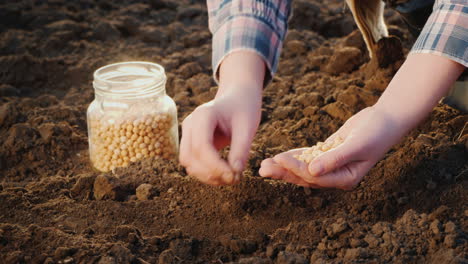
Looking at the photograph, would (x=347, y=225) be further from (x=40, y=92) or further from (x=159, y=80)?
(x=40, y=92)

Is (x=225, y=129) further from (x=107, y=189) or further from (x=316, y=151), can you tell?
(x=107, y=189)

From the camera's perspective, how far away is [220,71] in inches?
74.1

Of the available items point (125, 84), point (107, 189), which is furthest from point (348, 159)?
point (125, 84)

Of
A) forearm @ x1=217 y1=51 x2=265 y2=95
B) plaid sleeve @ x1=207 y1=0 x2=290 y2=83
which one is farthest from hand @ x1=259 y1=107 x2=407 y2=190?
plaid sleeve @ x1=207 y1=0 x2=290 y2=83

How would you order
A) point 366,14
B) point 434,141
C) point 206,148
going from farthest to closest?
1. point 366,14
2. point 434,141
3. point 206,148

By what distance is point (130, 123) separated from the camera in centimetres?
219

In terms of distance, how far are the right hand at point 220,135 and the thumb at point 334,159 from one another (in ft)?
0.61

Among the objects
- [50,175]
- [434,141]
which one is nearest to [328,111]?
[434,141]

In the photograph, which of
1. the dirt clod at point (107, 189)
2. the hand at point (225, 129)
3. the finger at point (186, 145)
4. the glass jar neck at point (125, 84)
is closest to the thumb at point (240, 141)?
the hand at point (225, 129)

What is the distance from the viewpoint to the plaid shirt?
1718 mm

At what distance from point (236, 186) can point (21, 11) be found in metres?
2.25

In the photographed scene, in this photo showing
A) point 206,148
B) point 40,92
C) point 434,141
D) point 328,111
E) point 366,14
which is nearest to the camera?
point 206,148

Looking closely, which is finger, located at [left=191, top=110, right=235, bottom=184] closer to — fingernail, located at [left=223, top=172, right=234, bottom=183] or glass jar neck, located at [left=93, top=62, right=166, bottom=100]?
fingernail, located at [left=223, top=172, right=234, bottom=183]

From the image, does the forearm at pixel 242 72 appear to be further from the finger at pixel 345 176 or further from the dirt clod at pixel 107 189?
the dirt clod at pixel 107 189
